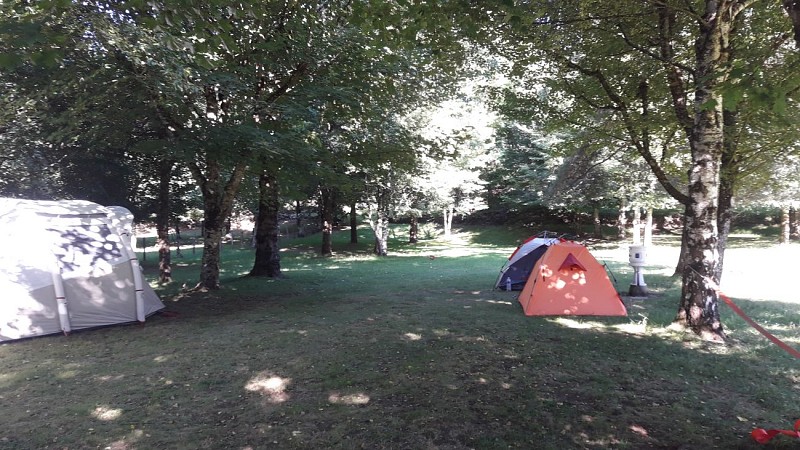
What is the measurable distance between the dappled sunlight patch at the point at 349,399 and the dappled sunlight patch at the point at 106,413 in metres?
1.89

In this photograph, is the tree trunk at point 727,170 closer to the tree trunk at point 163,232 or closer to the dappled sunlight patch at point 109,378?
the dappled sunlight patch at point 109,378

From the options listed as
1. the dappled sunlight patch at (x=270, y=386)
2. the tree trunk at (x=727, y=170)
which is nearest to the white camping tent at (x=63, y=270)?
the dappled sunlight patch at (x=270, y=386)

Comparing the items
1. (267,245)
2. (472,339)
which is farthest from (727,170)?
(267,245)

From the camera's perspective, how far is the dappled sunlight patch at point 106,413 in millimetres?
3984

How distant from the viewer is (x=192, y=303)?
969 cm

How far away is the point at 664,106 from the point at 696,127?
3.60 meters

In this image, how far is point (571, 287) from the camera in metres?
8.15

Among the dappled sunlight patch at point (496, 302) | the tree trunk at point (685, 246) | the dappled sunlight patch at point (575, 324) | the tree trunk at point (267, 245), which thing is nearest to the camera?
the tree trunk at point (685, 246)

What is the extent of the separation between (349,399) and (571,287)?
5269mm

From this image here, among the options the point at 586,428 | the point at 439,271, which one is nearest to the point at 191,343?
the point at 586,428

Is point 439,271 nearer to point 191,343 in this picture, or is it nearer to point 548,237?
point 548,237

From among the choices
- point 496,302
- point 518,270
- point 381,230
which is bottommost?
point 496,302

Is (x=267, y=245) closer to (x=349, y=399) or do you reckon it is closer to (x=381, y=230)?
(x=381, y=230)

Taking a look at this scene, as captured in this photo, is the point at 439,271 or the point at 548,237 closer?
the point at 548,237
